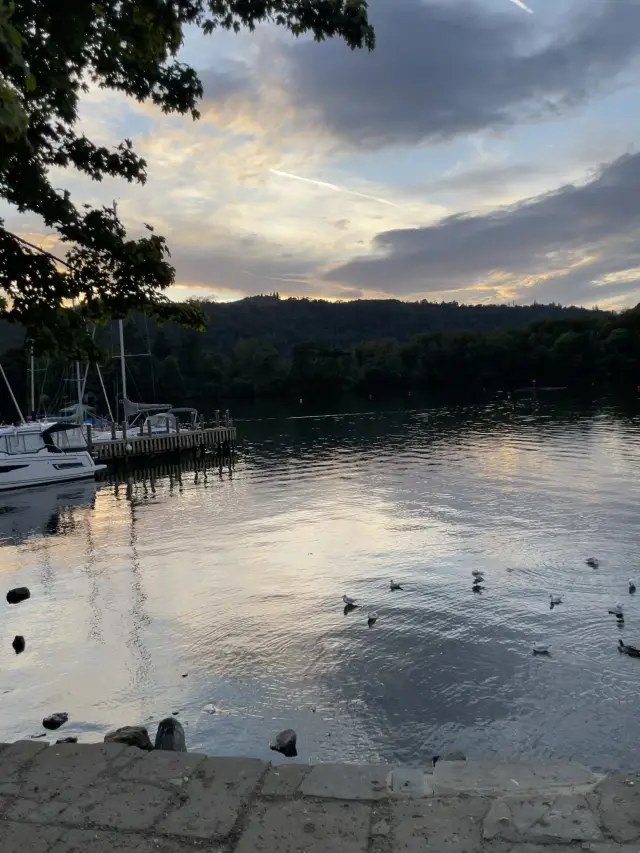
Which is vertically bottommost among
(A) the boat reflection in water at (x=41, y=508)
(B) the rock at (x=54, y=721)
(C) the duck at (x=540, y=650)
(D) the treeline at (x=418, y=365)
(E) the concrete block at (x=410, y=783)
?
(A) the boat reflection in water at (x=41, y=508)

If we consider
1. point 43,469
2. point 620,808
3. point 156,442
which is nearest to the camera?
point 620,808

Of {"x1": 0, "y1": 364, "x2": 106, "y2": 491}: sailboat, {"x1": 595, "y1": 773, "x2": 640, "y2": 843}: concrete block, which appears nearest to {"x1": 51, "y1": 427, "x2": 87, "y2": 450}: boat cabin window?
{"x1": 0, "y1": 364, "x2": 106, "y2": 491}: sailboat

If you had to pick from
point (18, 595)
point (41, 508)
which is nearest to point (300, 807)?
point (18, 595)

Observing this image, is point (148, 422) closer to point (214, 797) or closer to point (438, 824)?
point (214, 797)

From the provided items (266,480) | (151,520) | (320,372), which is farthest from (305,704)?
(320,372)

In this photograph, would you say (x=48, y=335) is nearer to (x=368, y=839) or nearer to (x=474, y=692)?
(x=368, y=839)

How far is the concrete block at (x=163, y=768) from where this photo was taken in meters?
6.54

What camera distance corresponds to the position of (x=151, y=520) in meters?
33.4

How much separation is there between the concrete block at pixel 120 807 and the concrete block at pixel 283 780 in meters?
0.91

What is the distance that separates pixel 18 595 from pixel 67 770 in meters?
14.9

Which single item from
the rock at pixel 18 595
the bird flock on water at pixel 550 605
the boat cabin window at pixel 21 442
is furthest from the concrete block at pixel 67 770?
the boat cabin window at pixel 21 442

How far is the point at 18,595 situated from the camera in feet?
65.9

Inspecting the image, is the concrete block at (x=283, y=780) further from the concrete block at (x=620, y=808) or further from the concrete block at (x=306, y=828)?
the concrete block at (x=620, y=808)

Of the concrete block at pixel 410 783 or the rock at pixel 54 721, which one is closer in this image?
the concrete block at pixel 410 783
